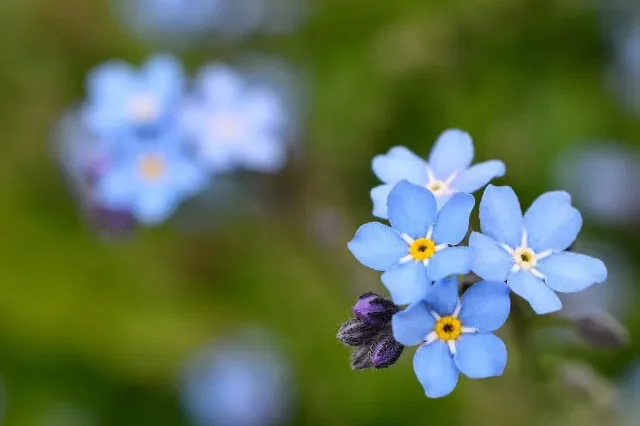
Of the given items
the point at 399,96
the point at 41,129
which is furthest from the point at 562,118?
the point at 41,129

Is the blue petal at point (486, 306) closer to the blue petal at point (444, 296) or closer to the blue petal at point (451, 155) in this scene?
the blue petal at point (444, 296)

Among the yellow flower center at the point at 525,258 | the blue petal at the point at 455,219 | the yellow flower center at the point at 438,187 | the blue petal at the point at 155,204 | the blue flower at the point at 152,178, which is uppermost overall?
the blue flower at the point at 152,178

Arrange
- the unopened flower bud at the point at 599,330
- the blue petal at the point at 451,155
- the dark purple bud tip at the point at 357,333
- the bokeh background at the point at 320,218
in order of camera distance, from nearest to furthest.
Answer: the dark purple bud tip at the point at 357,333 → the blue petal at the point at 451,155 → the unopened flower bud at the point at 599,330 → the bokeh background at the point at 320,218

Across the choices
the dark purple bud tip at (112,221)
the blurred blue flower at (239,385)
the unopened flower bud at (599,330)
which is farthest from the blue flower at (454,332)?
the blurred blue flower at (239,385)

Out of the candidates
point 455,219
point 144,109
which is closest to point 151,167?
point 144,109

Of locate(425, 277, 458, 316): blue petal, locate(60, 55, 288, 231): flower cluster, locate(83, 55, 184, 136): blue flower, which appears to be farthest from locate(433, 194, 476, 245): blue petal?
locate(83, 55, 184, 136): blue flower

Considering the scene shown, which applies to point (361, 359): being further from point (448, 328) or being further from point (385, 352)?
point (448, 328)

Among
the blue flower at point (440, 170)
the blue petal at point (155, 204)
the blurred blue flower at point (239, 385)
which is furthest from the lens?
the blurred blue flower at point (239, 385)
